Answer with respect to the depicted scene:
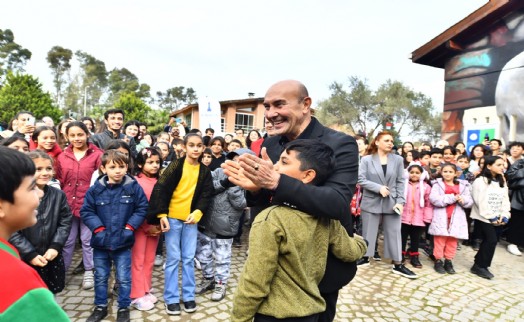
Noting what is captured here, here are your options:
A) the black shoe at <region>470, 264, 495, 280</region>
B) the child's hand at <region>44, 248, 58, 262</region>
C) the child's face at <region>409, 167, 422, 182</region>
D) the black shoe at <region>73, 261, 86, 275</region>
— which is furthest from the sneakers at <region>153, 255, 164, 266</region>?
the black shoe at <region>470, 264, 495, 280</region>

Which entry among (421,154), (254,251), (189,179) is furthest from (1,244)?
(421,154)

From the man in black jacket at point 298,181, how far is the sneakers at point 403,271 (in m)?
3.52

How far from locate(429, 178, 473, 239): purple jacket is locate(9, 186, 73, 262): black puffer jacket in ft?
17.6

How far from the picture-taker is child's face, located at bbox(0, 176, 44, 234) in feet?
3.87

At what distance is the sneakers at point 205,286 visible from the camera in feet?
13.2

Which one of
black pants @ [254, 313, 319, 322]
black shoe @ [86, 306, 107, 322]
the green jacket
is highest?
the green jacket

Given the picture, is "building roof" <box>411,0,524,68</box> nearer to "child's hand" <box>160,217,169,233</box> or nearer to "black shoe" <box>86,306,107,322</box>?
"child's hand" <box>160,217,169,233</box>

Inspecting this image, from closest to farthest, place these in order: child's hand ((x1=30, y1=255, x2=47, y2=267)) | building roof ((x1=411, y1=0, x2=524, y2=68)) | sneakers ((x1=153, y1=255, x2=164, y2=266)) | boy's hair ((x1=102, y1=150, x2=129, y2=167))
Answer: child's hand ((x1=30, y1=255, x2=47, y2=267))
boy's hair ((x1=102, y1=150, x2=129, y2=167))
sneakers ((x1=153, y1=255, x2=164, y2=266))
building roof ((x1=411, y1=0, x2=524, y2=68))

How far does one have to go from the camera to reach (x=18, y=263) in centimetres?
99

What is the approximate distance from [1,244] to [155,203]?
2478 millimetres

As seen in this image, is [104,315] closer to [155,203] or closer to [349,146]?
[155,203]

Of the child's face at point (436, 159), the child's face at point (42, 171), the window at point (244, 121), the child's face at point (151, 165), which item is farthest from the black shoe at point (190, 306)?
the window at point (244, 121)

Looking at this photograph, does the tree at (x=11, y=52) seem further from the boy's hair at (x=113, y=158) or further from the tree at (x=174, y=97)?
the boy's hair at (x=113, y=158)

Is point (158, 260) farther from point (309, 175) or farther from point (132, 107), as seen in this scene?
→ point (132, 107)
